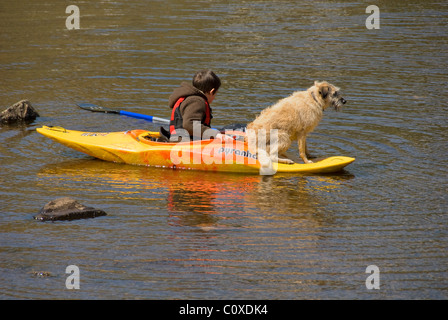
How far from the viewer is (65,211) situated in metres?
7.30

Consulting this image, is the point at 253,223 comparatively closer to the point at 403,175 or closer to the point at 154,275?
the point at 154,275

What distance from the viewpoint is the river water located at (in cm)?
597

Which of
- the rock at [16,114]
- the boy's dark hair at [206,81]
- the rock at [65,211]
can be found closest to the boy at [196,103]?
the boy's dark hair at [206,81]

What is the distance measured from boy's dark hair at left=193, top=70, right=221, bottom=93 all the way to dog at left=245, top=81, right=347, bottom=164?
30.6 inches

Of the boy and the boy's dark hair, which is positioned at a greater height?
the boy's dark hair

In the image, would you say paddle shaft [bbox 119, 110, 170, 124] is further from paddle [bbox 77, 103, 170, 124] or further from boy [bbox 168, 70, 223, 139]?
boy [bbox 168, 70, 223, 139]

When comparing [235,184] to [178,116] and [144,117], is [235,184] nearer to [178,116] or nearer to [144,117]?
[178,116]

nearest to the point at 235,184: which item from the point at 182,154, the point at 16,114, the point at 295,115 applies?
the point at 182,154

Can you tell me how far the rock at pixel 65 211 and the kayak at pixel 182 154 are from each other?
78.7 inches

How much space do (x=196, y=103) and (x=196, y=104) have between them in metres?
0.02

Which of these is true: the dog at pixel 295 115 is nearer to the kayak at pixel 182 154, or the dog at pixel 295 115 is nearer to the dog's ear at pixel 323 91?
the dog's ear at pixel 323 91

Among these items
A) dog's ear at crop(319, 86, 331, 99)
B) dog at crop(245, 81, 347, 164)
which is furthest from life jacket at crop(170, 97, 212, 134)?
dog's ear at crop(319, 86, 331, 99)

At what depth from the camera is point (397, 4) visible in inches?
872

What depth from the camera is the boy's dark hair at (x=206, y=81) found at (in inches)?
352
